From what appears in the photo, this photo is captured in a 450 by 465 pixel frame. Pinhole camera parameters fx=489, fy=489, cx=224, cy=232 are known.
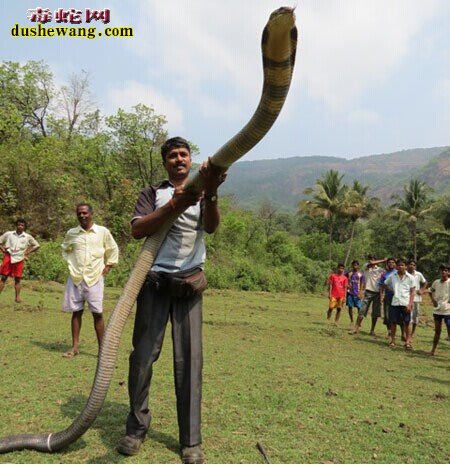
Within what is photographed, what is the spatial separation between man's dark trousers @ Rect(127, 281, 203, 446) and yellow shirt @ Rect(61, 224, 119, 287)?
3.10 meters

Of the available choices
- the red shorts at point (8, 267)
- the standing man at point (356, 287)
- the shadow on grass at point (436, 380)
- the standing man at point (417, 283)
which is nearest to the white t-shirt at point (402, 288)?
the standing man at point (417, 283)

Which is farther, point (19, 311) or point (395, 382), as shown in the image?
point (19, 311)

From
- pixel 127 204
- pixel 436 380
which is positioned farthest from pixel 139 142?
pixel 436 380

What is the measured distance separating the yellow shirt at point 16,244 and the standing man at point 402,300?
8.18m

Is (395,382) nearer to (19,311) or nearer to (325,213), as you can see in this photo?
(19,311)

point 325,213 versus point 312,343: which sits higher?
point 325,213

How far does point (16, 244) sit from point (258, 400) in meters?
8.61

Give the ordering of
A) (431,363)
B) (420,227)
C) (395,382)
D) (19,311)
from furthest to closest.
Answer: (420,227) → (19,311) → (431,363) → (395,382)

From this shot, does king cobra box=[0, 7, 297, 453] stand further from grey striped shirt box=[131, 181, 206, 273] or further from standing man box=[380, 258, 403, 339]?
standing man box=[380, 258, 403, 339]

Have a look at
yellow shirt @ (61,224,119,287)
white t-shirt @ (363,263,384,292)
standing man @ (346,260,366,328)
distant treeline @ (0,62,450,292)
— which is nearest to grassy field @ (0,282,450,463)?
yellow shirt @ (61,224,119,287)

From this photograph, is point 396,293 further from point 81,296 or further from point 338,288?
point 81,296

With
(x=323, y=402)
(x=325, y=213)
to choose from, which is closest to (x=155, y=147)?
(x=325, y=213)

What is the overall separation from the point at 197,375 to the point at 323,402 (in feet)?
6.49

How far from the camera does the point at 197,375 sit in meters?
3.64
